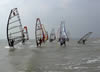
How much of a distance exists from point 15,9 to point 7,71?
82.8 feet

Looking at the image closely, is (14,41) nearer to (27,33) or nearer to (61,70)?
(27,33)

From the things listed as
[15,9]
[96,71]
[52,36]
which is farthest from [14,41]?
[52,36]

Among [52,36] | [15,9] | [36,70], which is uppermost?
[15,9]

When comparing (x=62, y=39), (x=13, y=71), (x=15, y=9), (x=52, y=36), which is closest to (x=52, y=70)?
(x=13, y=71)

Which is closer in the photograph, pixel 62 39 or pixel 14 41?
pixel 14 41

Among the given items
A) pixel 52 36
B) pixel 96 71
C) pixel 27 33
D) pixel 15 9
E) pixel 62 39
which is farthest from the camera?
pixel 52 36

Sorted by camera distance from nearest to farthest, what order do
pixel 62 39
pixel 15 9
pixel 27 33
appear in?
pixel 15 9 < pixel 62 39 < pixel 27 33

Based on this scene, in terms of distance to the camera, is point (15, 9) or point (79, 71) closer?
point (79, 71)

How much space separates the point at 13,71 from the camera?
12.0 meters

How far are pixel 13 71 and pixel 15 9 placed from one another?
25333mm

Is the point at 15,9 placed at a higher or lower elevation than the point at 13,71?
higher

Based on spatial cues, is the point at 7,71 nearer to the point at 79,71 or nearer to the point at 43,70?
the point at 43,70

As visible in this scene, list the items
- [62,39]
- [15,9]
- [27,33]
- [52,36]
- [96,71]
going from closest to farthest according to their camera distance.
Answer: [96,71] → [15,9] → [62,39] → [27,33] → [52,36]

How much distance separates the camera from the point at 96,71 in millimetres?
11203
